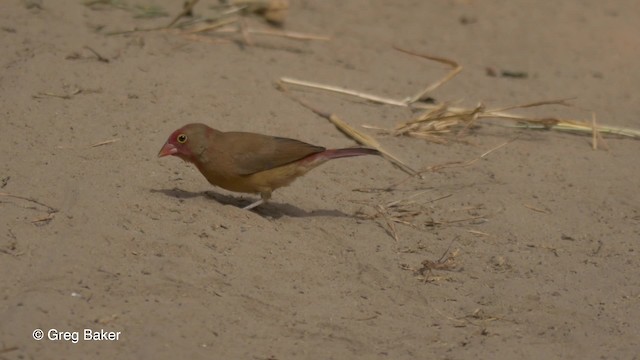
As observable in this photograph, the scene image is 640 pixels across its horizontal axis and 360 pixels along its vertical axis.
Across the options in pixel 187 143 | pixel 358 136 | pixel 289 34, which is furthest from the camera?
pixel 289 34

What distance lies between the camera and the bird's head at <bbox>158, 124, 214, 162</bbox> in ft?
19.2

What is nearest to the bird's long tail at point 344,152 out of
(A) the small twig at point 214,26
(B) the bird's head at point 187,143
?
(B) the bird's head at point 187,143

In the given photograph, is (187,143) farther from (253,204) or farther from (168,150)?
(253,204)

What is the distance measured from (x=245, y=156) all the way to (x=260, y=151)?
113 millimetres

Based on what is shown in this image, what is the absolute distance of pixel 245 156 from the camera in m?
5.90

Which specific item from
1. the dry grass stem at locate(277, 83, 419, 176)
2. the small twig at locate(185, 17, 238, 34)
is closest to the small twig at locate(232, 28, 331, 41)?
the small twig at locate(185, 17, 238, 34)

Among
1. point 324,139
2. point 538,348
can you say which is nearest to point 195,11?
point 324,139

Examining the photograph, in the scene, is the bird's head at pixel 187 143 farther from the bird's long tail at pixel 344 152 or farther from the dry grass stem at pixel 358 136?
the dry grass stem at pixel 358 136

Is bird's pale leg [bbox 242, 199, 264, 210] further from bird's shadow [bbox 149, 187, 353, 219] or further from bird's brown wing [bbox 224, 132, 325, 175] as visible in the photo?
bird's brown wing [bbox 224, 132, 325, 175]

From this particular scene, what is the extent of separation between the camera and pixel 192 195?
604 cm

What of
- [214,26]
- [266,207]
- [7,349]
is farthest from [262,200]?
[214,26]

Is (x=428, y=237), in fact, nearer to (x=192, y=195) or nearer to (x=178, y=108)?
(x=192, y=195)

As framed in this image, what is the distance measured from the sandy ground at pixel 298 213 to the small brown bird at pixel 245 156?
→ 0.19 meters

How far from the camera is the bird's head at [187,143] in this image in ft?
19.2
